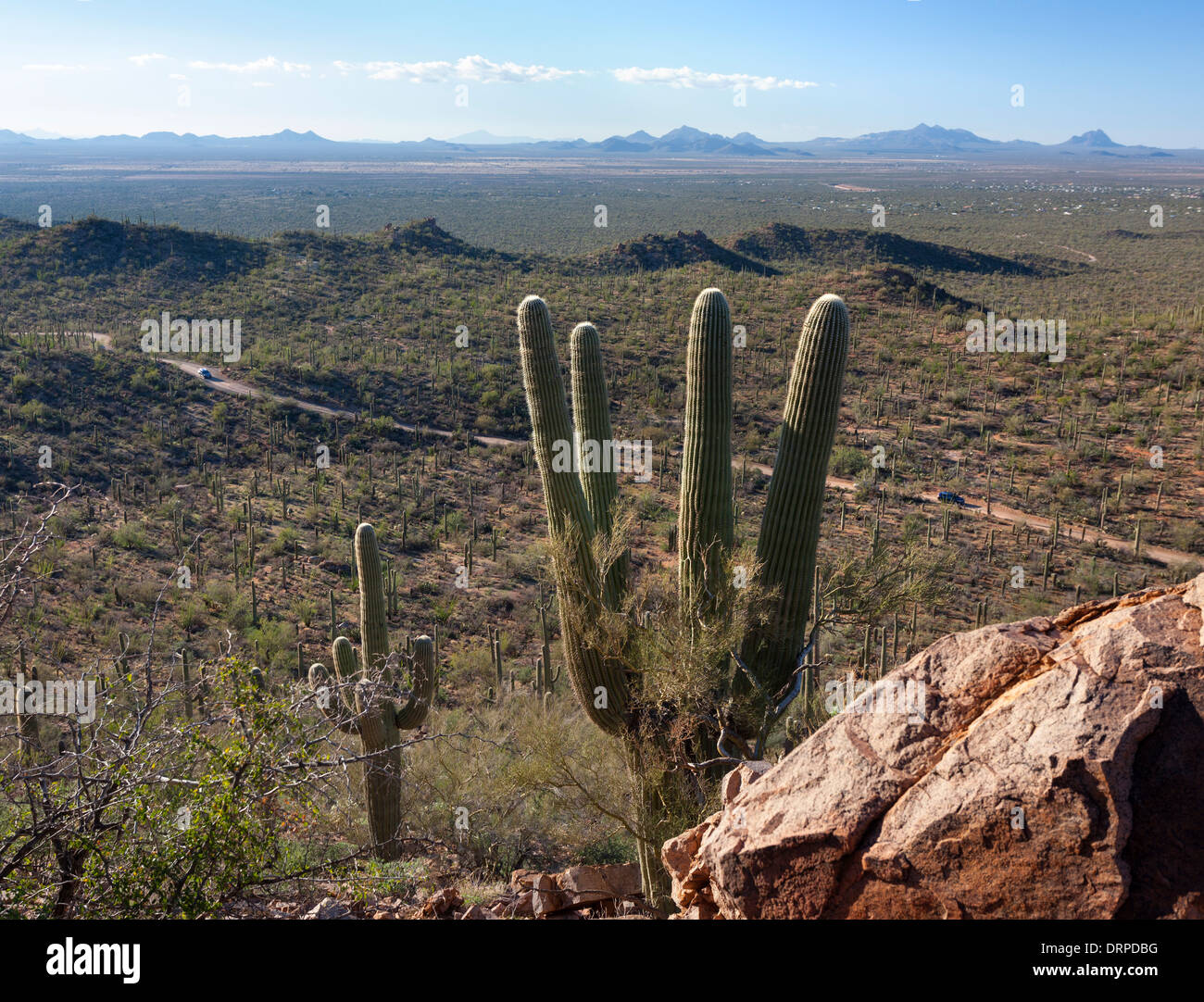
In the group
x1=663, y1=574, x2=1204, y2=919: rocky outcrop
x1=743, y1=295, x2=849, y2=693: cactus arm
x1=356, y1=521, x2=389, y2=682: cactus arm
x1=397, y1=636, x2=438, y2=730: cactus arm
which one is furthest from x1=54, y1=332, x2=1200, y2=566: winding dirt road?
x1=663, y1=574, x2=1204, y2=919: rocky outcrop

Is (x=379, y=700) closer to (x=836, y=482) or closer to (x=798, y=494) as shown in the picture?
(x=798, y=494)

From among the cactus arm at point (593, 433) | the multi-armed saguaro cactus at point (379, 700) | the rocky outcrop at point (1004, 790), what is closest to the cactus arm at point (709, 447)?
the cactus arm at point (593, 433)

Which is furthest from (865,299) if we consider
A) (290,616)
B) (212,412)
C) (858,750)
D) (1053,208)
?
(1053,208)

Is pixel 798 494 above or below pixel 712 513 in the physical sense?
above

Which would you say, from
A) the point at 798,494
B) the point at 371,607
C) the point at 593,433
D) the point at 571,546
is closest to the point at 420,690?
the point at 371,607

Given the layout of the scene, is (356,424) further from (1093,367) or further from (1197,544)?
(1093,367)
